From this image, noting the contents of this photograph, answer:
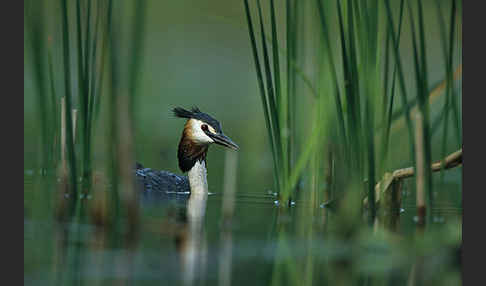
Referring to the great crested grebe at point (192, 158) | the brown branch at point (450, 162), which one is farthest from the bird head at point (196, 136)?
the brown branch at point (450, 162)

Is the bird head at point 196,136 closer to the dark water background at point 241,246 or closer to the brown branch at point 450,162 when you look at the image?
the dark water background at point 241,246

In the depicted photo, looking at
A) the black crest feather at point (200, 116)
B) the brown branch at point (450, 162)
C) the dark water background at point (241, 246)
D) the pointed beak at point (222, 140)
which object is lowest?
the dark water background at point (241, 246)

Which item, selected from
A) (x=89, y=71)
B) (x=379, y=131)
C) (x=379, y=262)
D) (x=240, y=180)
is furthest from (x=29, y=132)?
(x=379, y=262)

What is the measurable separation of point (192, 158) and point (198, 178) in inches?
17.1

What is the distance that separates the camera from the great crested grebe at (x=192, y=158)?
11.2m

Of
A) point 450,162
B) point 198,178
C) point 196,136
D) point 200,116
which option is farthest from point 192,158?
point 450,162

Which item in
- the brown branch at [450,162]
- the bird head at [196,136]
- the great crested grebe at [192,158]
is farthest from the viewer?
the bird head at [196,136]

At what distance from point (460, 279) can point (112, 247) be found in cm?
237

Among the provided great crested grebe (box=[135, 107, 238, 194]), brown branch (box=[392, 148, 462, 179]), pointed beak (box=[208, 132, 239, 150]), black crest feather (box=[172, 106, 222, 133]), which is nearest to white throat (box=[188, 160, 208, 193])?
great crested grebe (box=[135, 107, 238, 194])

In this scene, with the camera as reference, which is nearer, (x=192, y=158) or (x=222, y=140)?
(x=222, y=140)

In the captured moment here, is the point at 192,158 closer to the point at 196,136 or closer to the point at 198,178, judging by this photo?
the point at 196,136

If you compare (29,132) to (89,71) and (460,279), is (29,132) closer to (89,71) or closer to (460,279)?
(89,71)

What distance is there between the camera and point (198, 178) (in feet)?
36.7

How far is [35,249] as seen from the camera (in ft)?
20.1
